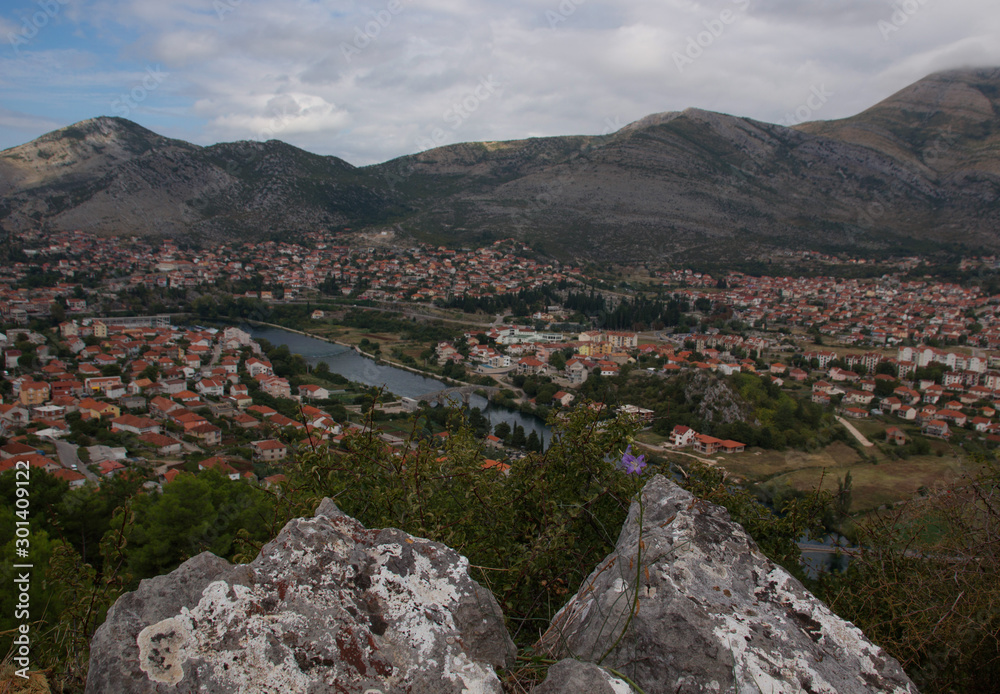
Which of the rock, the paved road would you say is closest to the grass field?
the rock

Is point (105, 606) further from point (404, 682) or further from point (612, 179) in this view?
point (612, 179)

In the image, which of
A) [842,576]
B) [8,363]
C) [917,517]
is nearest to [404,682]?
[842,576]

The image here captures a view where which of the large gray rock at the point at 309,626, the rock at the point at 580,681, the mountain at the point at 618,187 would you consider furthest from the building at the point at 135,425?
the mountain at the point at 618,187

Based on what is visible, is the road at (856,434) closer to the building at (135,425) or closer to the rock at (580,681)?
the rock at (580,681)

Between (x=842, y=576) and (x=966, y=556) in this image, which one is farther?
(x=842, y=576)

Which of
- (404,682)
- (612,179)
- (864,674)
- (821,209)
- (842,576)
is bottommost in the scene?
(842,576)

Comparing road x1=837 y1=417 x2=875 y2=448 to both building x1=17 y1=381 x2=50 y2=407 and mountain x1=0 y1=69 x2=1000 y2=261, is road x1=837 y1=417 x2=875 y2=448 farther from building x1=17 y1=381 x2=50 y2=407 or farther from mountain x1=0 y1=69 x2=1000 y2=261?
mountain x1=0 y1=69 x2=1000 y2=261

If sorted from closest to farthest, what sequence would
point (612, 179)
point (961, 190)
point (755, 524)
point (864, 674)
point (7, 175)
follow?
point (864, 674) < point (755, 524) < point (7, 175) < point (961, 190) < point (612, 179)

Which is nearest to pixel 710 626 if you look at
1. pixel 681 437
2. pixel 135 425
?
pixel 681 437
